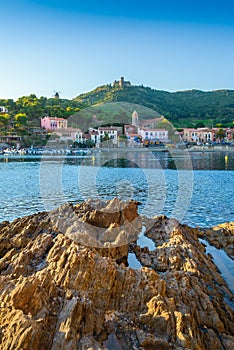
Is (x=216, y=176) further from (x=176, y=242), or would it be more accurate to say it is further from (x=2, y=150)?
(x=2, y=150)

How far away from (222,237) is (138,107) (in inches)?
4219

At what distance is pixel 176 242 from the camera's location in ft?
41.0

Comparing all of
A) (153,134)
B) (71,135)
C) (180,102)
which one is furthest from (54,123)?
(180,102)

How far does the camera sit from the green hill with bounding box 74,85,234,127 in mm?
139625

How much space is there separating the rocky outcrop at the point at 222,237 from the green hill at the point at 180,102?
95908 mm

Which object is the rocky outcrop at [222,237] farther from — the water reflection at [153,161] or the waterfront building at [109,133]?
the waterfront building at [109,133]

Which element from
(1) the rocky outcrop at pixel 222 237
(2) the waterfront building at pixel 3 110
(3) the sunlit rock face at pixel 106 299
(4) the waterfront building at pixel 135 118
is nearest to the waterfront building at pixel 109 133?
(4) the waterfront building at pixel 135 118

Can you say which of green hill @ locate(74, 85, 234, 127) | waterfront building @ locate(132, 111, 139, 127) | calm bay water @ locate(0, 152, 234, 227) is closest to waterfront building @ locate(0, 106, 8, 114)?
green hill @ locate(74, 85, 234, 127)

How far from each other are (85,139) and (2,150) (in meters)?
24.4

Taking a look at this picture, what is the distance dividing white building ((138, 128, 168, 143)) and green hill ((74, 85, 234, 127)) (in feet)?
20.4

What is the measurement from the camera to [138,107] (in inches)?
4705

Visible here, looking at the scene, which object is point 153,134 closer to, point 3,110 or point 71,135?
point 71,135

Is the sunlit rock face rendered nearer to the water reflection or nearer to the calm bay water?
the calm bay water

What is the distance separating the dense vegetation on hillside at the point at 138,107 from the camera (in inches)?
4409
